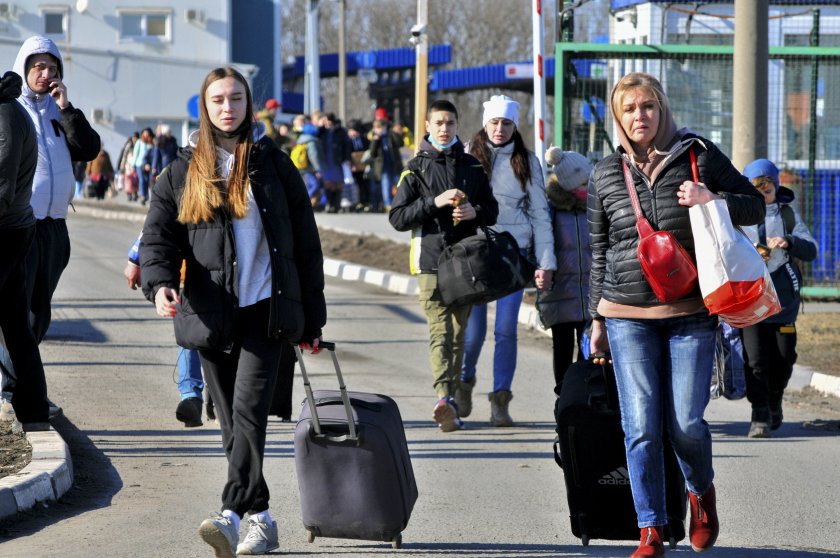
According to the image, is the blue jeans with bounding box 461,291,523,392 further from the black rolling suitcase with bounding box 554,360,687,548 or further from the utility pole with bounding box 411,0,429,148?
the utility pole with bounding box 411,0,429,148

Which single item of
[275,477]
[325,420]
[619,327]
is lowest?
[275,477]

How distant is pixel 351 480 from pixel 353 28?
75150mm

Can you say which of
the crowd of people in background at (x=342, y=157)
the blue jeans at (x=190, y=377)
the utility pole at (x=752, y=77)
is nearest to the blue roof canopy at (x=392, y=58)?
the crowd of people in background at (x=342, y=157)

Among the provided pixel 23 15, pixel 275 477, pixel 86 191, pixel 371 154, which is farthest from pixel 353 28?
pixel 275 477

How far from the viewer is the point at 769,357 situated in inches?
344

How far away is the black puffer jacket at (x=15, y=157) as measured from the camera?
686 cm

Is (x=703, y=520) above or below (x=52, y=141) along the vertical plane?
below

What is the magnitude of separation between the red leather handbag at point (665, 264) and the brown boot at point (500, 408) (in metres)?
3.61

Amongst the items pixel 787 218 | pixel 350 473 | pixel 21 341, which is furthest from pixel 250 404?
pixel 787 218

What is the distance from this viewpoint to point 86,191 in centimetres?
3675

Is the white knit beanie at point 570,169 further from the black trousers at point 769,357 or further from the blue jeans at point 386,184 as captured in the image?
the blue jeans at point 386,184

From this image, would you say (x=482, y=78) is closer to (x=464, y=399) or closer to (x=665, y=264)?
(x=464, y=399)

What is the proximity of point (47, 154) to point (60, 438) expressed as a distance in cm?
164

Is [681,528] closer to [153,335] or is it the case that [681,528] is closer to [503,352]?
[503,352]
